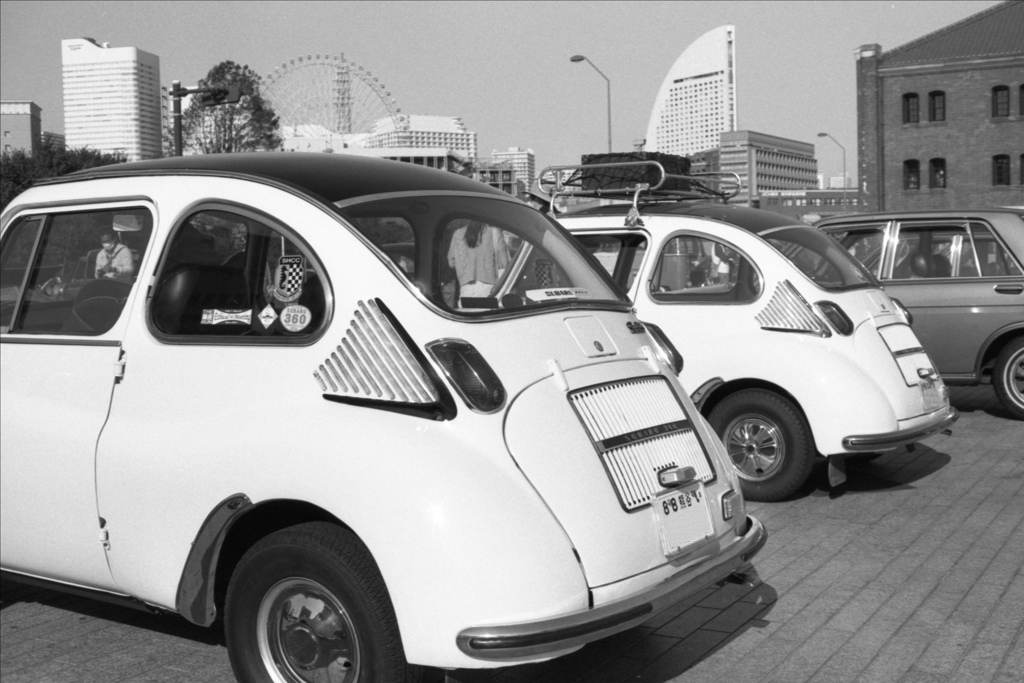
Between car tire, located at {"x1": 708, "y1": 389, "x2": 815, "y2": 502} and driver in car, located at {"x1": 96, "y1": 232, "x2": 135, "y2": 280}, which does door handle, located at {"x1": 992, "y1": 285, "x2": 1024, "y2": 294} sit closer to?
car tire, located at {"x1": 708, "y1": 389, "x2": 815, "y2": 502}

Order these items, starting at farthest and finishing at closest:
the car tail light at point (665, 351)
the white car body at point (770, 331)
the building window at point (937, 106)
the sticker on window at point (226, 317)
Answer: the building window at point (937, 106)
the white car body at point (770, 331)
the car tail light at point (665, 351)
the sticker on window at point (226, 317)

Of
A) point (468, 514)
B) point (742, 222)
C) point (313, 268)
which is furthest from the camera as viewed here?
point (742, 222)

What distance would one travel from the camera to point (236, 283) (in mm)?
3812

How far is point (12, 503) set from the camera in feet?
14.1

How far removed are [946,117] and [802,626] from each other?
61266 mm

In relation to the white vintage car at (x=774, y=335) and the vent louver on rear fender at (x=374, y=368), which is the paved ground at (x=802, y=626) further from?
the vent louver on rear fender at (x=374, y=368)

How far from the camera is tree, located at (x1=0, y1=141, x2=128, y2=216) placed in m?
66.3

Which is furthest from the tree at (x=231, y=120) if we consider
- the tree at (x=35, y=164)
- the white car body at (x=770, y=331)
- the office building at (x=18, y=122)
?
the white car body at (x=770, y=331)

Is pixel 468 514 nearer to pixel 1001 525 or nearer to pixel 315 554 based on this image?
pixel 315 554

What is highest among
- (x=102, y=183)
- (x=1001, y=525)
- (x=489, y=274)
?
(x=102, y=183)

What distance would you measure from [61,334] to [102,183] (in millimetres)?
607

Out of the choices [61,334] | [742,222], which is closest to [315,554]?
[61,334]

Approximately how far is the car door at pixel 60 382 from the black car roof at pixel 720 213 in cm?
437

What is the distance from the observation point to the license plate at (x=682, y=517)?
3582mm
